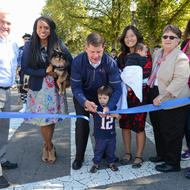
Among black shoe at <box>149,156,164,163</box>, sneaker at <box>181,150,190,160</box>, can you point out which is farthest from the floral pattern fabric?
sneaker at <box>181,150,190,160</box>

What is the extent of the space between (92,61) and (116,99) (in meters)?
0.61

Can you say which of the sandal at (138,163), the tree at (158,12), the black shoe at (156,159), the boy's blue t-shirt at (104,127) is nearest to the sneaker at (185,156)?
the black shoe at (156,159)

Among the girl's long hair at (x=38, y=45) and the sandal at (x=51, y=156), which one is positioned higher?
the girl's long hair at (x=38, y=45)

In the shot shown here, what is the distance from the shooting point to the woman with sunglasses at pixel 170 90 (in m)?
2.80

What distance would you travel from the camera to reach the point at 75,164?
326 cm

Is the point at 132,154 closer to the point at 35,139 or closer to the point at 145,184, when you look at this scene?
the point at 145,184

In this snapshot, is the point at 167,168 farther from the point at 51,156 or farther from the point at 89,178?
the point at 51,156

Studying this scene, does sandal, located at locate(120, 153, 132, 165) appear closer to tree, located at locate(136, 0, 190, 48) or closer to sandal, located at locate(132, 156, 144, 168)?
sandal, located at locate(132, 156, 144, 168)

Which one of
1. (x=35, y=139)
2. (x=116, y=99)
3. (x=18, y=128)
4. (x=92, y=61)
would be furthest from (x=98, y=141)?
(x=18, y=128)

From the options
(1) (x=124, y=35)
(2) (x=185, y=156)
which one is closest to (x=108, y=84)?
(1) (x=124, y=35)

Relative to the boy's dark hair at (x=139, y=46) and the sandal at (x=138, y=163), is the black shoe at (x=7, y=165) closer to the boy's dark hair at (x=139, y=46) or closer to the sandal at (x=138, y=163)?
the sandal at (x=138, y=163)

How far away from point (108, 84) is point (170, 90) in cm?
83

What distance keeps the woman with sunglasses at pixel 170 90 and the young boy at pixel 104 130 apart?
631 mm

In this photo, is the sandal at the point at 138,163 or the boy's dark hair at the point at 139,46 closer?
the boy's dark hair at the point at 139,46
